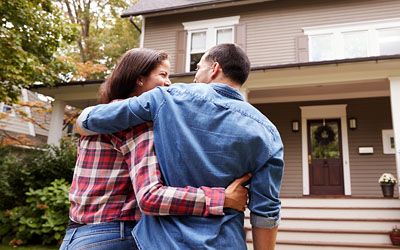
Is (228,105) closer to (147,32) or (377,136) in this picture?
(377,136)

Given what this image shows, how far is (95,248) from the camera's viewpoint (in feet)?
3.87

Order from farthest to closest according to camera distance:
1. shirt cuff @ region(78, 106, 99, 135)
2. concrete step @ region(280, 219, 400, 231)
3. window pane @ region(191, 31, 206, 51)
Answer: window pane @ region(191, 31, 206, 51) < concrete step @ region(280, 219, 400, 231) < shirt cuff @ region(78, 106, 99, 135)

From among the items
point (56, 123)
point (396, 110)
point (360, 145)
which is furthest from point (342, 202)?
point (56, 123)

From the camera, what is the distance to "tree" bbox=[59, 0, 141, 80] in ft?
53.7

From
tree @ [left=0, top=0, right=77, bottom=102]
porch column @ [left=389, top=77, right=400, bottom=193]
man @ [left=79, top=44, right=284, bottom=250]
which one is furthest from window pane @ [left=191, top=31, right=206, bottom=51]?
man @ [left=79, top=44, right=284, bottom=250]

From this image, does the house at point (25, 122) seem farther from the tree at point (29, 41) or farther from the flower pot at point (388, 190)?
the flower pot at point (388, 190)

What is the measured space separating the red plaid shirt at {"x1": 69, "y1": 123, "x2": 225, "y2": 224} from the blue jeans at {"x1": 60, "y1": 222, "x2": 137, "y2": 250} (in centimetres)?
Answer: 3

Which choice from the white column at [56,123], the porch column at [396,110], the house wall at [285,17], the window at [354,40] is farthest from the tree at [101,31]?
the porch column at [396,110]

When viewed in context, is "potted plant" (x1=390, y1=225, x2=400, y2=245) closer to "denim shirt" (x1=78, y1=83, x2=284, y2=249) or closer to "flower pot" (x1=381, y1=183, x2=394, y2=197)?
"flower pot" (x1=381, y1=183, x2=394, y2=197)

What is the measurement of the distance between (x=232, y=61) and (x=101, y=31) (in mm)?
18262

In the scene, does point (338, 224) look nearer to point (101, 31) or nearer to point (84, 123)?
point (84, 123)

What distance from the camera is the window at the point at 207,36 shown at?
996 cm

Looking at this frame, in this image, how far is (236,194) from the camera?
3.66 feet

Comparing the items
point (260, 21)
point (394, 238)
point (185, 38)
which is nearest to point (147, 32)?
point (185, 38)
